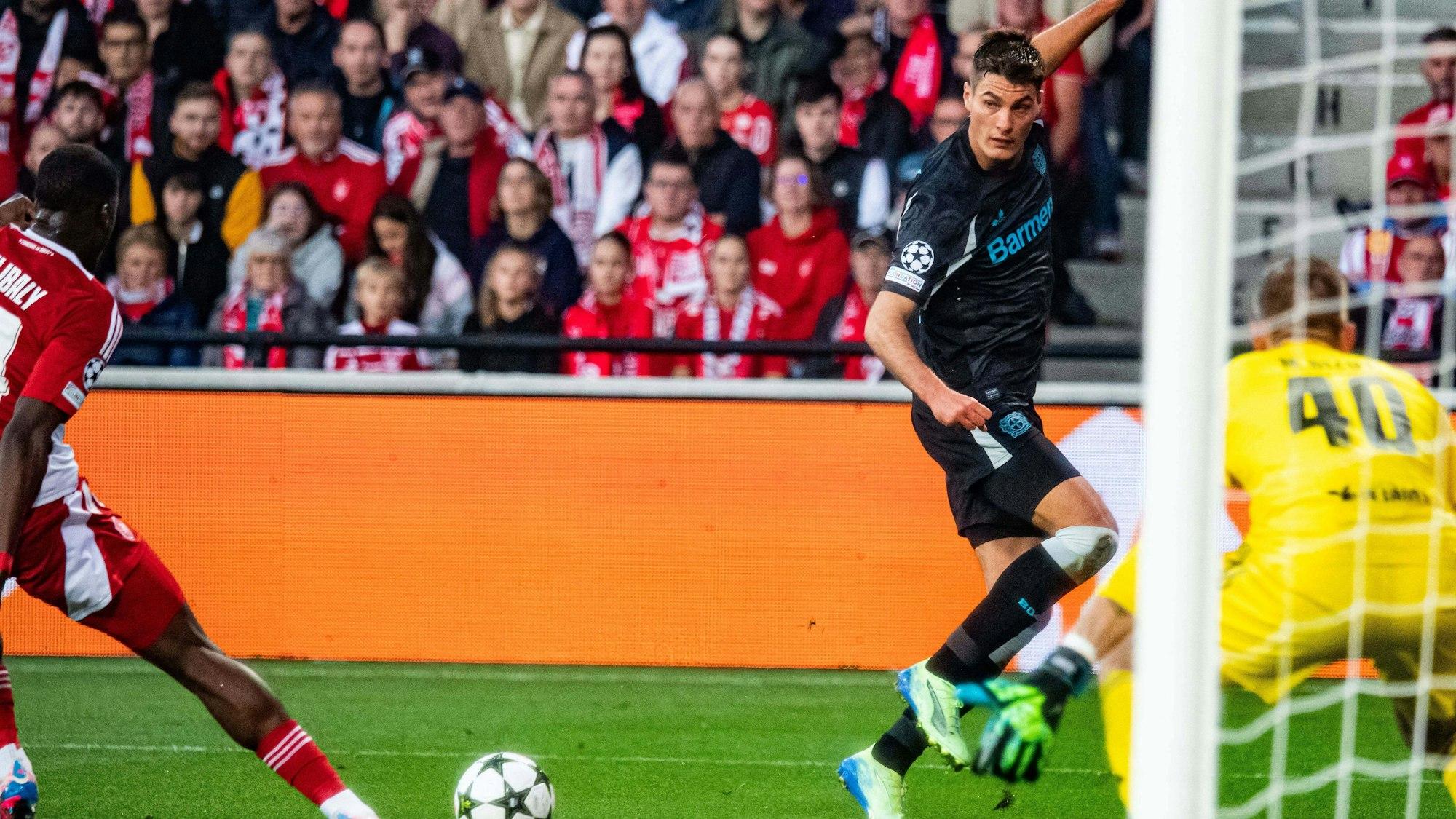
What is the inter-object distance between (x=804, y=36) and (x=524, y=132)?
153 cm

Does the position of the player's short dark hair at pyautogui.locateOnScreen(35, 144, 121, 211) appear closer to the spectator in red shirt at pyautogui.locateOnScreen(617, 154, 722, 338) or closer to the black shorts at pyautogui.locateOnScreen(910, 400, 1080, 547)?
the black shorts at pyautogui.locateOnScreen(910, 400, 1080, 547)

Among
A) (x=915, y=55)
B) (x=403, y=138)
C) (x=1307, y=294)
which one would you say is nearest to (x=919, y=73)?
(x=915, y=55)

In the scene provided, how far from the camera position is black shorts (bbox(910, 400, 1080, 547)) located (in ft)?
14.2

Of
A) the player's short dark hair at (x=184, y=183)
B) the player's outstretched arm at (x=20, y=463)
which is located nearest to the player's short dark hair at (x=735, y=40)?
the player's short dark hair at (x=184, y=183)

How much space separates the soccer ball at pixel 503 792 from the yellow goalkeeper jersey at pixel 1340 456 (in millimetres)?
1861

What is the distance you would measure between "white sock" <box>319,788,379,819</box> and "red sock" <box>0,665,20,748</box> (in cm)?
92

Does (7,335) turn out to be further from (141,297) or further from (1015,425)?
(141,297)

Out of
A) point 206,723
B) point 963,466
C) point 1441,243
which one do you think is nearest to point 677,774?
point 963,466

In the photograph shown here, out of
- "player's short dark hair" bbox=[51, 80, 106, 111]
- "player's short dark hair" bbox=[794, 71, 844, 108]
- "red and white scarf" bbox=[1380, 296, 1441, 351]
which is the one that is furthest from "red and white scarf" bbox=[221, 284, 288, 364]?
"red and white scarf" bbox=[1380, 296, 1441, 351]

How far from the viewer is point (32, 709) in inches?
234

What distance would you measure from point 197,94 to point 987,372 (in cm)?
509

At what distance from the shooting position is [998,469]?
4.39 m

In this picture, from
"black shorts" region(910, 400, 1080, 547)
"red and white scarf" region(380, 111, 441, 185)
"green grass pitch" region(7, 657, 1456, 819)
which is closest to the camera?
"black shorts" region(910, 400, 1080, 547)

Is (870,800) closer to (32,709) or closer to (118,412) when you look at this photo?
(32,709)
